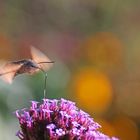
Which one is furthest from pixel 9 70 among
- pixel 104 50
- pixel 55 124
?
pixel 104 50

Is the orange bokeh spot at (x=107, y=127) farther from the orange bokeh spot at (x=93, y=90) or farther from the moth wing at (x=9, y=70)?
the moth wing at (x=9, y=70)

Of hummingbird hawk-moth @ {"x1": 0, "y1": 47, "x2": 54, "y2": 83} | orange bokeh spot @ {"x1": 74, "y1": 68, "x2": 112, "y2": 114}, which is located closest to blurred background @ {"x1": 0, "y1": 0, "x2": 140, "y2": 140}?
orange bokeh spot @ {"x1": 74, "y1": 68, "x2": 112, "y2": 114}

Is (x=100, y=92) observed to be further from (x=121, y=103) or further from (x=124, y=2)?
(x=124, y=2)

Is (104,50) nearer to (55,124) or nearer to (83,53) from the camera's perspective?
(83,53)

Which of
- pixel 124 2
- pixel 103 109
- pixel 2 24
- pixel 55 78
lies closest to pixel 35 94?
pixel 55 78

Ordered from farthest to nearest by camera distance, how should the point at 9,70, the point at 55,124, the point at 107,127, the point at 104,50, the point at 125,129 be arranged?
the point at 104,50, the point at 125,129, the point at 107,127, the point at 9,70, the point at 55,124

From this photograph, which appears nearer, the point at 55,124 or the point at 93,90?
the point at 55,124
